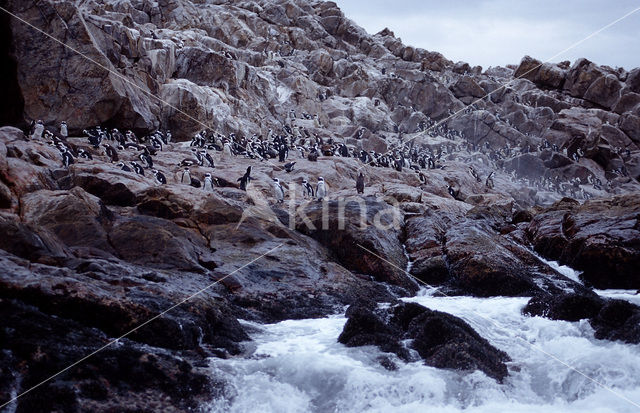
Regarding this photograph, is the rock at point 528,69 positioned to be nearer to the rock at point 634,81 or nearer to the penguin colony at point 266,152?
the rock at point 634,81

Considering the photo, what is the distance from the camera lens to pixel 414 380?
292 inches

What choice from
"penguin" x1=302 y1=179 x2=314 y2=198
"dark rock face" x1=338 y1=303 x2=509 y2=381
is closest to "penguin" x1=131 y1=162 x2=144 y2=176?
"penguin" x1=302 y1=179 x2=314 y2=198

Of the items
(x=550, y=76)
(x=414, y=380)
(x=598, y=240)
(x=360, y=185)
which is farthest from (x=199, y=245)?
(x=550, y=76)

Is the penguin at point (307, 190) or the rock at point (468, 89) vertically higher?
the rock at point (468, 89)

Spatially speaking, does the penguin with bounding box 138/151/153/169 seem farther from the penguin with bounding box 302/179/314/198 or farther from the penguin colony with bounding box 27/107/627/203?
the penguin with bounding box 302/179/314/198

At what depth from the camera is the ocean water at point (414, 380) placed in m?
7.04

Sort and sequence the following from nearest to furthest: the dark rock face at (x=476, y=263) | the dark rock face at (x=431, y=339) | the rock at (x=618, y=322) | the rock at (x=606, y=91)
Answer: the dark rock face at (x=431, y=339), the rock at (x=618, y=322), the dark rock face at (x=476, y=263), the rock at (x=606, y=91)

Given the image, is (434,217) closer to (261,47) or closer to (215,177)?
(215,177)

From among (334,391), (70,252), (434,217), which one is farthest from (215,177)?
(334,391)

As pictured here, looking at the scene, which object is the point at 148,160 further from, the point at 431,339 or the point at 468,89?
the point at 468,89

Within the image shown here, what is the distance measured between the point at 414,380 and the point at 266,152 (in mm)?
20934

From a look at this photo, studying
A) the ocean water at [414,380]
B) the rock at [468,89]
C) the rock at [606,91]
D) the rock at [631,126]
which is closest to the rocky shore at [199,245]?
the ocean water at [414,380]

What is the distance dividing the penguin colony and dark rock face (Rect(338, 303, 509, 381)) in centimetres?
938

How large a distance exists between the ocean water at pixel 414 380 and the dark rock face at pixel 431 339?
184 mm
